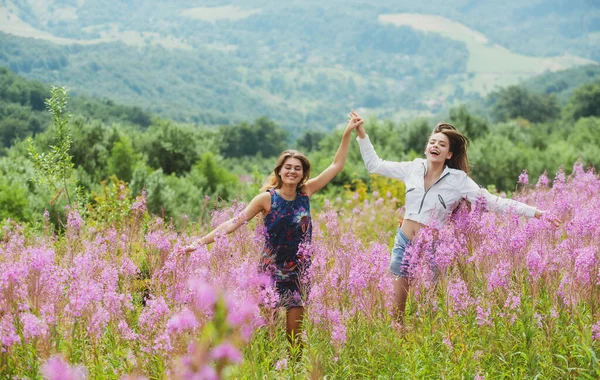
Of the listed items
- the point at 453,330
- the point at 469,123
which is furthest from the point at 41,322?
the point at 469,123

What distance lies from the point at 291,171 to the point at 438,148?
1419 millimetres

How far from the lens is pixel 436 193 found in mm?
5309

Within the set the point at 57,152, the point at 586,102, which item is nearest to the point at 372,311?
the point at 57,152

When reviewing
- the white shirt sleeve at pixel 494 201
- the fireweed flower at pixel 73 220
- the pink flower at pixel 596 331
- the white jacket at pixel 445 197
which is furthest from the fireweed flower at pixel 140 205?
the pink flower at pixel 596 331

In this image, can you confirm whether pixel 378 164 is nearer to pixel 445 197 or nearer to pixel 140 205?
pixel 445 197

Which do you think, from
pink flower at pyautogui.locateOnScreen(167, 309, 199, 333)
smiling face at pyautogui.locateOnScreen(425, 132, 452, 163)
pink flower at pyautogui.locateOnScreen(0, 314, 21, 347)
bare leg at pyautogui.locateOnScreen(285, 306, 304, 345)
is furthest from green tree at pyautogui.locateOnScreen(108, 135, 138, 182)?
pink flower at pyautogui.locateOnScreen(167, 309, 199, 333)

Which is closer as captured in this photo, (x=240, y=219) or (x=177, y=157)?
(x=240, y=219)

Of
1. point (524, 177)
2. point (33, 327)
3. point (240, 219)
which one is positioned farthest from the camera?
point (524, 177)

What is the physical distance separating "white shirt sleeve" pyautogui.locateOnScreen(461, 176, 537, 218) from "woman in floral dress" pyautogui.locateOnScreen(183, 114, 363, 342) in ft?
4.24

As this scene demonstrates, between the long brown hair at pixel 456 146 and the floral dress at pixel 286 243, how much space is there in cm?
156

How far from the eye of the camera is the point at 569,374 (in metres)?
3.88

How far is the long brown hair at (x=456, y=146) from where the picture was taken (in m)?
5.57

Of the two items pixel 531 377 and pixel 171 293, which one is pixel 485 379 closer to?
pixel 531 377

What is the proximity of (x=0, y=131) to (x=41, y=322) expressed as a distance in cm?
4287
